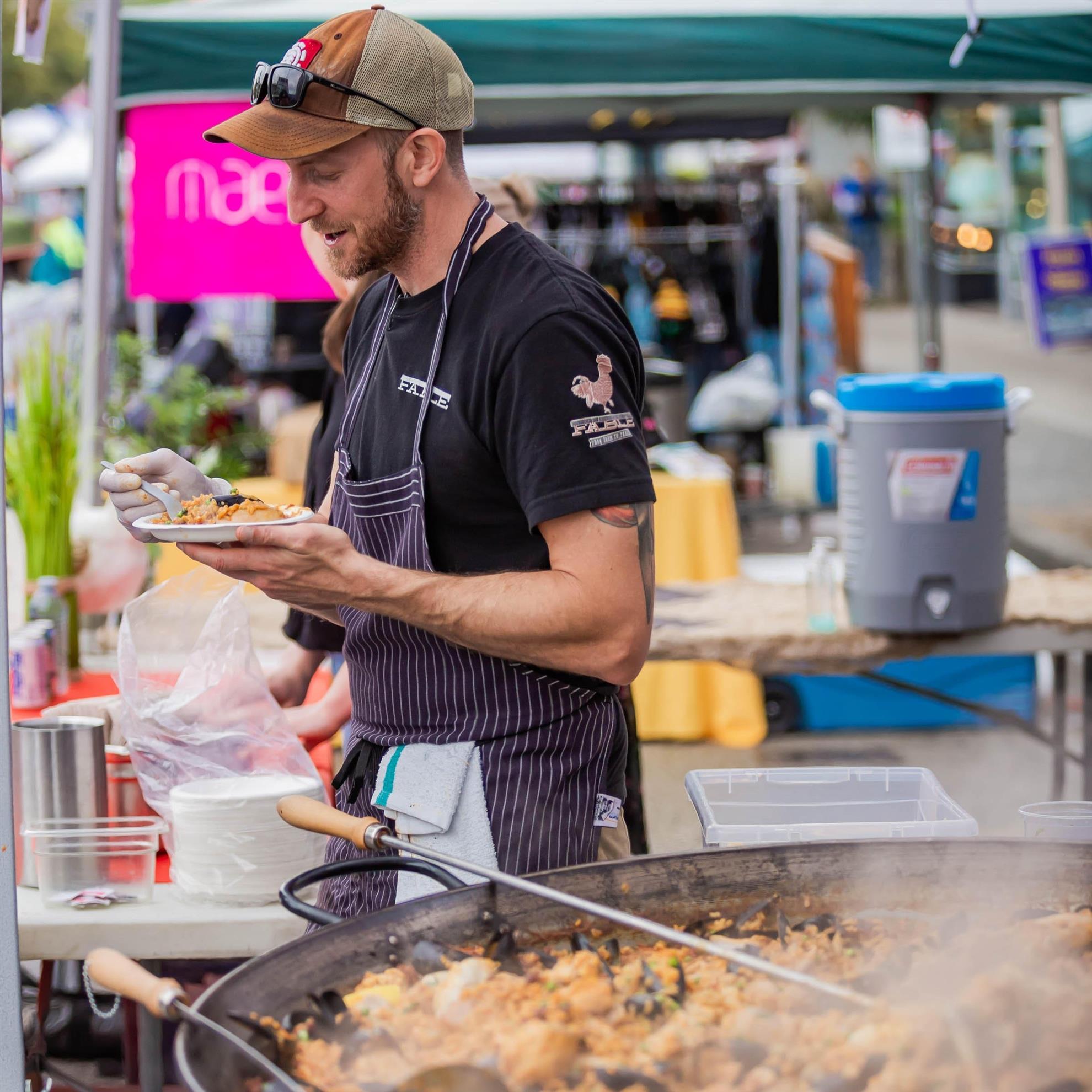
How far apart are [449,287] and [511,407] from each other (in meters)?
0.22

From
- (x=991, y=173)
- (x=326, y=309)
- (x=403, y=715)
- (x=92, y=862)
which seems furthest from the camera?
(x=991, y=173)

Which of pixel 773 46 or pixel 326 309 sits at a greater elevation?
pixel 773 46

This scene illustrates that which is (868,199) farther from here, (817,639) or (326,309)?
(817,639)

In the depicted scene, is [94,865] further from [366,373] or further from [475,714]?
[366,373]

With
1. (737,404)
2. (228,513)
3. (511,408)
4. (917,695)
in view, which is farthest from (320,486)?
(737,404)

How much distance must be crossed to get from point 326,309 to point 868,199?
1989cm

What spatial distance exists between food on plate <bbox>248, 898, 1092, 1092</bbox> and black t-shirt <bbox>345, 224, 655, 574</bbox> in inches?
21.5

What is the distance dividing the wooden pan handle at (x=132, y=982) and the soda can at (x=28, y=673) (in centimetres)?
190

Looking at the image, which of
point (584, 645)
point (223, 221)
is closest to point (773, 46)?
point (223, 221)

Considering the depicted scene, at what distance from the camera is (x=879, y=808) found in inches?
94.3

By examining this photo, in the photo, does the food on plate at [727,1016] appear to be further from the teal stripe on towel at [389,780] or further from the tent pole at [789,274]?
the tent pole at [789,274]

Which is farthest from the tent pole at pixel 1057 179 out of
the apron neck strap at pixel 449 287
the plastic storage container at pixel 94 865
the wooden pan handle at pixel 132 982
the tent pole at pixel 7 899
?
the wooden pan handle at pixel 132 982

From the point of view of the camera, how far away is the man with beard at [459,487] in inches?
72.1

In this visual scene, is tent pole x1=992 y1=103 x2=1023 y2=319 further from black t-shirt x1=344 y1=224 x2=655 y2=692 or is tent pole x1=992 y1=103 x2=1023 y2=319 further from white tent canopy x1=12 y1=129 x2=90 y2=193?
black t-shirt x1=344 y1=224 x2=655 y2=692
